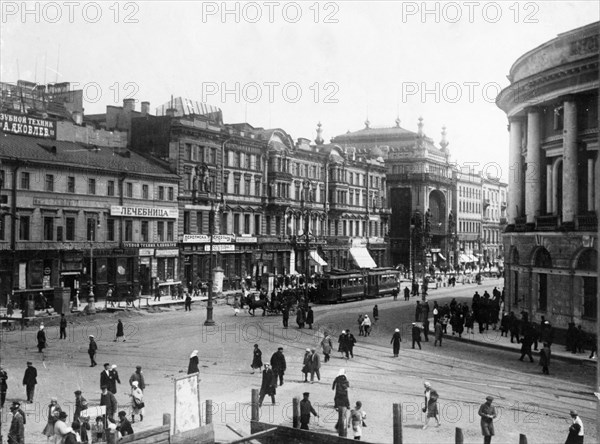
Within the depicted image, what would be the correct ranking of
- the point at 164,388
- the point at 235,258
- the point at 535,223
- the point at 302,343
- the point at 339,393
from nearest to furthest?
the point at 339,393
the point at 164,388
the point at 302,343
the point at 535,223
the point at 235,258

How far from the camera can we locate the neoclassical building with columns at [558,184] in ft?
106

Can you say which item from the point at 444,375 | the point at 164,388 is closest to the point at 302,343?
the point at 444,375

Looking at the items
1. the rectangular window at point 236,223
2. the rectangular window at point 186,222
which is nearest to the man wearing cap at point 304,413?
the rectangular window at point 186,222

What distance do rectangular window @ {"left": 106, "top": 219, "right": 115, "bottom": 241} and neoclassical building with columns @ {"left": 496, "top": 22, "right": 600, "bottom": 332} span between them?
28.1 meters

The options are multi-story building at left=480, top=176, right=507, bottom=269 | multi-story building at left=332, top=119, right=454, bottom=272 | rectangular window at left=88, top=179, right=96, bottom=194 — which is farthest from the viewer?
multi-story building at left=480, top=176, right=507, bottom=269

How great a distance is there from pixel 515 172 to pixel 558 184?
6083mm

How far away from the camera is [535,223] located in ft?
123

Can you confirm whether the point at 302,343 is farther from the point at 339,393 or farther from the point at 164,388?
the point at 339,393

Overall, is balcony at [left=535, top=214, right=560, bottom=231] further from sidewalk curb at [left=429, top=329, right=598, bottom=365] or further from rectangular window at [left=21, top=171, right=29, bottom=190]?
rectangular window at [left=21, top=171, right=29, bottom=190]

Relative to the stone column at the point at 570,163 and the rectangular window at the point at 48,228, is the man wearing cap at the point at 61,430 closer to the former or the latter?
the stone column at the point at 570,163

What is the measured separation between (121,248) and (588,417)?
37273mm

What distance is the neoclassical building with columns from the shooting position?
106 ft

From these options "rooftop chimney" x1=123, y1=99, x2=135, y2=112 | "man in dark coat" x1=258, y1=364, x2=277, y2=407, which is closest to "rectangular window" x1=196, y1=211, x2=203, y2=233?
"rooftop chimney" x1=123, y1=99, x2=135, y2=112

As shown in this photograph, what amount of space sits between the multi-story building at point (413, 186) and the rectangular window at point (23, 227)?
2245 inches
